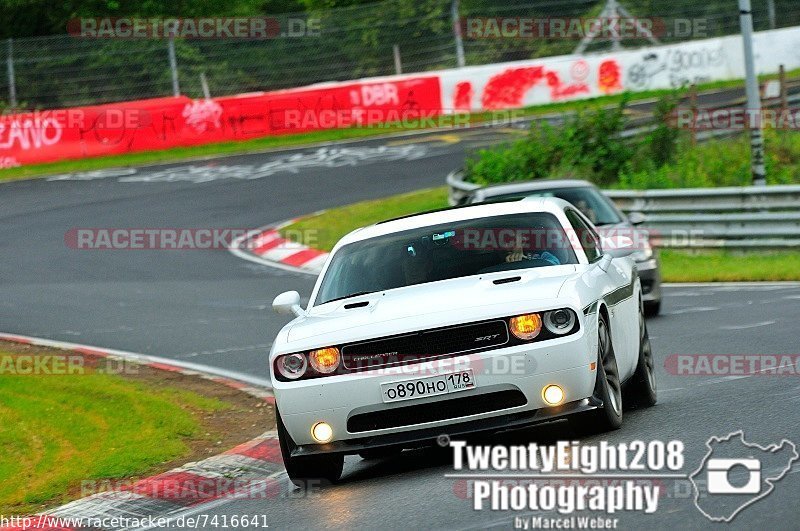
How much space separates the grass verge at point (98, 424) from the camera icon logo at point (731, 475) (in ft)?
12.4

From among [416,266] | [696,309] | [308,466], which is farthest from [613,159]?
[308,466]

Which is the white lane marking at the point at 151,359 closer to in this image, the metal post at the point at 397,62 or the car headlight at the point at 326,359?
the car headlight at the point at 326,359

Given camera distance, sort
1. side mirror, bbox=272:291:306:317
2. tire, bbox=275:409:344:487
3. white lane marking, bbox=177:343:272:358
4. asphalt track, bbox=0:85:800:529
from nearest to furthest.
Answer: asphalt track, bbox=0:85:800:529 → tire, bbox=275:409:344:487 → side mirror, bbox=272:291:306:317 → white lane marking, bbox=177:343:272:358

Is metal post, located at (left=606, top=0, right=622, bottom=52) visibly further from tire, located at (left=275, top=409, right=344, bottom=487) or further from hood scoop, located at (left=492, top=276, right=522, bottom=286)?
tire, located at (left=275, top=409, right=344, bottom=487)

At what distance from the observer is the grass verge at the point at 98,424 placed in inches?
355

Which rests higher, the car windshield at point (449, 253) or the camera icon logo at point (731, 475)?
the car windshield at point (449, 253)

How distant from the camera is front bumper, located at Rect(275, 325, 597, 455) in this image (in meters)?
7.64

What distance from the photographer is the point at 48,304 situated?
18062 millimetres

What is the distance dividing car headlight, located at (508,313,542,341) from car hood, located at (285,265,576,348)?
0.13ft

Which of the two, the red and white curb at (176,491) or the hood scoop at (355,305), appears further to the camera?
the hood scoop at (355,305)

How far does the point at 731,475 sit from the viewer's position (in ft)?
21.9

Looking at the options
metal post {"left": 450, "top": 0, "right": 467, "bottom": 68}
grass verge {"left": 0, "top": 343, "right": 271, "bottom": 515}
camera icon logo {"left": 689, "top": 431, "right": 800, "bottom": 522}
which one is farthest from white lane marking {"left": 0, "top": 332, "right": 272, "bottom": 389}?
metal post {"left": 450, "top": 0, "right": 467, "bottom": 68}

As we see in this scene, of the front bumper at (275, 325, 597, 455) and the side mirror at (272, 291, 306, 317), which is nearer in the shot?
the front bumper at (275, 325, 597, 455)

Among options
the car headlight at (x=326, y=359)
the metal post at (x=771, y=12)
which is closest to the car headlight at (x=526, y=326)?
the car headlight at (x=326, y=359)
